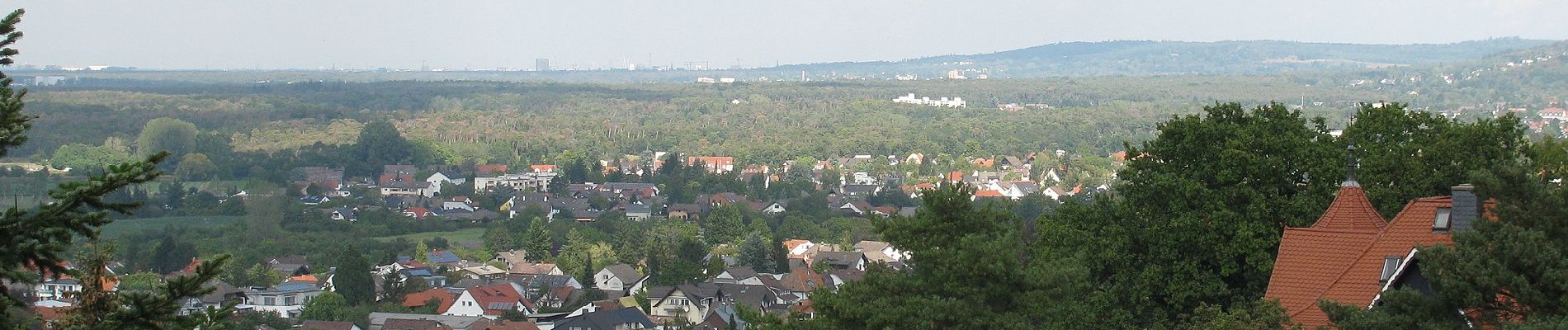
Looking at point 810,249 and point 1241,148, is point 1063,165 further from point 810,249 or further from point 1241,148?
point 1241,148

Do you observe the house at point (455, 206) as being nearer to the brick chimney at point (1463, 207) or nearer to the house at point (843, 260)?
the house at point (843, 260)

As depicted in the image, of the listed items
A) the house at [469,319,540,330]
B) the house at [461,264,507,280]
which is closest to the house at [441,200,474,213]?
the house at [461,264,507,280]

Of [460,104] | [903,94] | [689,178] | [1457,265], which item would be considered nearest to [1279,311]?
[1457,265]

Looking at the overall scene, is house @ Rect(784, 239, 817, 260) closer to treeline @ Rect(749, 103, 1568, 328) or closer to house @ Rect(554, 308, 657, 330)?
house @ Rect(554, 308, 657, 330)

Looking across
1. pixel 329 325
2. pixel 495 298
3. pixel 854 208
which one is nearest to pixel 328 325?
pixel 329 325

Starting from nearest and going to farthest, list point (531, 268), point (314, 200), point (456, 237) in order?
point (531, 268)
point (456, 237)
point (314, 200)

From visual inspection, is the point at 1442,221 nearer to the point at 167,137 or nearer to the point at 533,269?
the point at 533,269

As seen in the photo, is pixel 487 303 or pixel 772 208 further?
pixel 772 208
